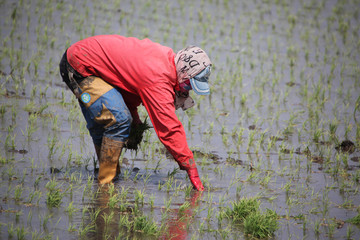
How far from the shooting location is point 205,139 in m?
6.04

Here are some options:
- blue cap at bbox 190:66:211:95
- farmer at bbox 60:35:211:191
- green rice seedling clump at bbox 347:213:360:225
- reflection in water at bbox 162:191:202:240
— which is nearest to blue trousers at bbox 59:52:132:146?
farmer at bbox 60:35:211:191

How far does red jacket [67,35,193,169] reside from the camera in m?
4.17

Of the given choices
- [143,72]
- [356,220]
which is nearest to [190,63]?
[143,72]

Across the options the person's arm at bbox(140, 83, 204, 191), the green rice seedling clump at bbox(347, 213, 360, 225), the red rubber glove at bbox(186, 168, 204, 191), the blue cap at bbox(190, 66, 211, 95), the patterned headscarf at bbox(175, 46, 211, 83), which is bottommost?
the green rice seedling clump at bbox(347, 213, 360, 225)

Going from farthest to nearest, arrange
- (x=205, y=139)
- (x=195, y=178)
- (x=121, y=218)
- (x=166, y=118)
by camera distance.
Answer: (x=205, y=139), (x=195, y=178), (x=166, y=118), (x=121, y=218)

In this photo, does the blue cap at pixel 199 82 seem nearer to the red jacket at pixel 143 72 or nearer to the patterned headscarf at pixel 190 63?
the patterned headscarf at pixel 190 63

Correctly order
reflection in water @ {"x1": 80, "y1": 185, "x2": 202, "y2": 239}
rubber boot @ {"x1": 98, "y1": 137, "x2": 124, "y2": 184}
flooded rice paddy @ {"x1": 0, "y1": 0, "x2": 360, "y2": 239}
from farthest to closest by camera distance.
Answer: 1. rubber boot @ {"x1": 98, "y1": 137, "x2": 124, "y2": 184}
2. flooded rice paddy @ {"x1": 0, "y1": 0, "x2": 360, "y2": 239}
3. reflection in water @ {"x1": 80, "y1": 185, "x2": 202, "y2": 239}

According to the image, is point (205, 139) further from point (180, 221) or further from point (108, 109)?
point (180, 221)

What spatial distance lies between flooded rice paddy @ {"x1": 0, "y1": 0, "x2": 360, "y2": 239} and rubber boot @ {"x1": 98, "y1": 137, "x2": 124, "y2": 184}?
0.34ft

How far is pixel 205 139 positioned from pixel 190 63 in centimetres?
195

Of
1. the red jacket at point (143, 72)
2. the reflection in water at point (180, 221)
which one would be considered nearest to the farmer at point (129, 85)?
the red jacket at point (143, 72)

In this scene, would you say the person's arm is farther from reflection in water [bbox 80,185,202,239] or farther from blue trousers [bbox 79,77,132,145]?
reflection in water [bbox 80,185,202,239]

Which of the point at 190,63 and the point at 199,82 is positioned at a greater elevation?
the point at 190,63

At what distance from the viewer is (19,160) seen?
491cm
